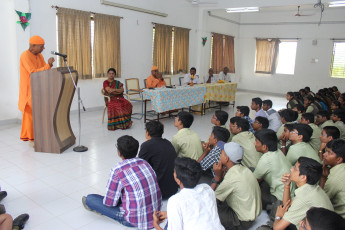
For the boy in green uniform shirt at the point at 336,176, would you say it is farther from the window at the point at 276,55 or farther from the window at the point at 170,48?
the window at the point at 276,55

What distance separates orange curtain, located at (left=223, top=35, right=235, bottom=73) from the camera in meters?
11.7

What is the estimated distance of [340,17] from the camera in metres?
10.2

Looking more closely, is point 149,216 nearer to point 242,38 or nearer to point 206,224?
point 206,224

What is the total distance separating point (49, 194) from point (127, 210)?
114 centimetres

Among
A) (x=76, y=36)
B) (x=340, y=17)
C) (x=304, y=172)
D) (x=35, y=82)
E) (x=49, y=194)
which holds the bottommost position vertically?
(x=49, y=194)

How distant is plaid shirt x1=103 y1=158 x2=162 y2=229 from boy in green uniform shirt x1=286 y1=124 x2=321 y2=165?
54.7 inches

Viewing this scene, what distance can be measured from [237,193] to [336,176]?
2.55ft

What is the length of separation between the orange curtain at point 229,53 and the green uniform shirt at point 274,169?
965 centimetres

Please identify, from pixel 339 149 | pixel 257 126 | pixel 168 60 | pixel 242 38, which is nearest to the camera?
pixel 339 149

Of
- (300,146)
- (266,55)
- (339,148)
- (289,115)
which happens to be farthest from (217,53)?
(339,148)

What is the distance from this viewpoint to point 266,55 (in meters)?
11.9

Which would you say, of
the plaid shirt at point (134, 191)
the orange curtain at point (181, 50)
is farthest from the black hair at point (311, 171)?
the orange curtain at point (181, 50)

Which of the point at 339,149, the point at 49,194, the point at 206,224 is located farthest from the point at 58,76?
the point at 339,149

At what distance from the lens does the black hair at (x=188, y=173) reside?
1.63 m
